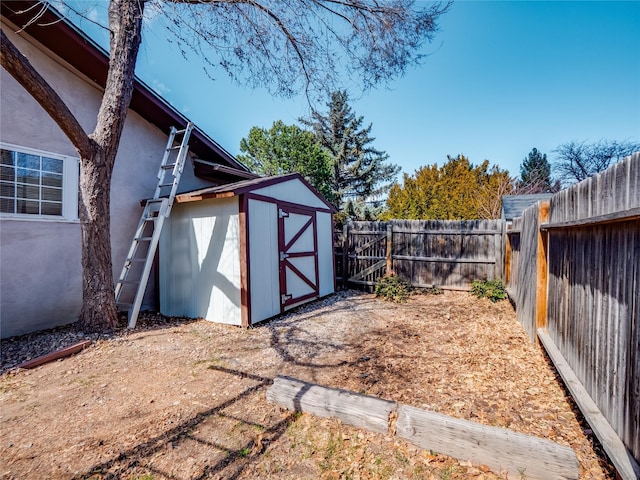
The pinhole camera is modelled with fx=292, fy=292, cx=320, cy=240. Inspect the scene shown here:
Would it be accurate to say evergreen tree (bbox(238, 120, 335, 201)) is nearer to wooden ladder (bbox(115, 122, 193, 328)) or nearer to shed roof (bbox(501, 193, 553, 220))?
shed roof (bbox(501, 193, 553, 220))

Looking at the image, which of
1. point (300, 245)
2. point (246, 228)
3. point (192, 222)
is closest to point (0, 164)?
point (192, 222)

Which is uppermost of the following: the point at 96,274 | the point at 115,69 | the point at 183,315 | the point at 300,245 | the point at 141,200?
the point at 115,69

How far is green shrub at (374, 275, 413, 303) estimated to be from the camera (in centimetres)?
702

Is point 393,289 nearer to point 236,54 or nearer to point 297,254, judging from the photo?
point 297,254

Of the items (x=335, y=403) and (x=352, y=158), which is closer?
(x=335, y=403)

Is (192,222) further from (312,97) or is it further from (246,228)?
(312,97)

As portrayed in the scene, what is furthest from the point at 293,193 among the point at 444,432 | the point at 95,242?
the point at 444,432

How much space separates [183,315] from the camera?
5547mm

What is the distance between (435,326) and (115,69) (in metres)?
6.58

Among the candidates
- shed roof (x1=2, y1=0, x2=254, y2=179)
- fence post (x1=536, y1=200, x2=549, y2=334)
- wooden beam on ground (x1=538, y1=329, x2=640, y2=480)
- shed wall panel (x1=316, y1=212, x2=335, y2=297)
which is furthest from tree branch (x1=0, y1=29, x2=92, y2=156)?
fence post (x1=536, y1=200, x2=549, y2=334)

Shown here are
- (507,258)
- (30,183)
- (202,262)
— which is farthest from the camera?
(507,258)

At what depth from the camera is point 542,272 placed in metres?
3.64

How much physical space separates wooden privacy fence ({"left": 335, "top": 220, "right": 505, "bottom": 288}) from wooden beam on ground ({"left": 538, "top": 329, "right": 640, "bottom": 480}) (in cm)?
465

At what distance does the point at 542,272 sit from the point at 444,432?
270 centimetres
